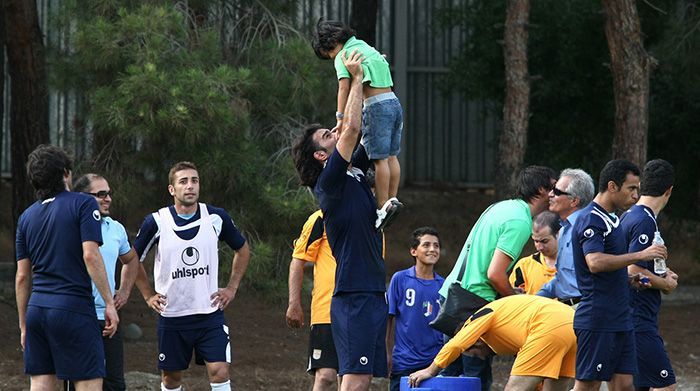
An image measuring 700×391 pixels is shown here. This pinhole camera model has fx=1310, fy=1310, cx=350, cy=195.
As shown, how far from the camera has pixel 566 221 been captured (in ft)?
28.0

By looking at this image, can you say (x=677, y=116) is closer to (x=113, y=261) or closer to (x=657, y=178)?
(x=657, y=178)

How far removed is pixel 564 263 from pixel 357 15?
12349mm

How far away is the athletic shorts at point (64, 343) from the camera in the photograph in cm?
736

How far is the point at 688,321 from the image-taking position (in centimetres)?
1731

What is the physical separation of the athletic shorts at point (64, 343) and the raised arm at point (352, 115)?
6.51ft

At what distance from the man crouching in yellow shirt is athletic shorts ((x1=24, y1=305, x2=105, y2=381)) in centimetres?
185

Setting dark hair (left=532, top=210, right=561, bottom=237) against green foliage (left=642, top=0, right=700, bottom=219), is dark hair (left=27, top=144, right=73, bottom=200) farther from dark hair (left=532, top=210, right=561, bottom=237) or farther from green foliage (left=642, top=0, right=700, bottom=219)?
green foliage (left=642, top=0, right=700, bottom=219)

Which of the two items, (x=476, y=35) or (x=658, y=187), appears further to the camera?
(x=476, y=35)

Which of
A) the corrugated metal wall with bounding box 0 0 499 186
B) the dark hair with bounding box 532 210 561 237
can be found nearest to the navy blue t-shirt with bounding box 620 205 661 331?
the dark hair with bounding box 532 210 561 237

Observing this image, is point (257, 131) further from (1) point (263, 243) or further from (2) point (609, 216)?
(2) point (609, 216)

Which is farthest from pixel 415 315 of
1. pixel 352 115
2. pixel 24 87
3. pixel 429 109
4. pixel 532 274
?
pixel 429 109

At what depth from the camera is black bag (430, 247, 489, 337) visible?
7.94 meters

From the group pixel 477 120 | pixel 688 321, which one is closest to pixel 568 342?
pixel 688 321

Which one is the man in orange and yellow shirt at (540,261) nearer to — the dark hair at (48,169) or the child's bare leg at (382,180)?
the child's bare leg at (382,180)
